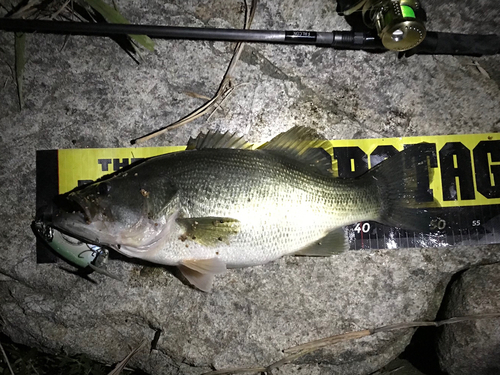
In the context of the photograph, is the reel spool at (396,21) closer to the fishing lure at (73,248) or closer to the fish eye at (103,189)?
the fish eye at (103,189)

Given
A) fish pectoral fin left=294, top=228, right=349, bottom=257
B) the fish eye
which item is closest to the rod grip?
fish pectoral fin left=294, top=228, right=349, bottom=257

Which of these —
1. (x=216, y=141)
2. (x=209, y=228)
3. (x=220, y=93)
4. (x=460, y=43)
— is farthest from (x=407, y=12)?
(x=209, y=228)

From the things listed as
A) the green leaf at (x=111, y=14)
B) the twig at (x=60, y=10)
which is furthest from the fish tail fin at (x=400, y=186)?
the twig at (x=60, y=10)

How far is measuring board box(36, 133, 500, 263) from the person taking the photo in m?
2.26

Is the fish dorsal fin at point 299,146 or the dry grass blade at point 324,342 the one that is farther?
the dry grass blade at point 324,342

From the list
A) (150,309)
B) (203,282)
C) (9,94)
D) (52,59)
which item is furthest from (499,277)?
(9,94)

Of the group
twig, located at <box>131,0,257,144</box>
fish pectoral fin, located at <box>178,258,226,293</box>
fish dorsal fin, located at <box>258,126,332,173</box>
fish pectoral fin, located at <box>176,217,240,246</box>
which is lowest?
fish pectoral fin, located at <box>178,258,226,293</box>

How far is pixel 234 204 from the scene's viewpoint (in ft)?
6.19

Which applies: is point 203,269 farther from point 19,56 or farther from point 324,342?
point 19,56

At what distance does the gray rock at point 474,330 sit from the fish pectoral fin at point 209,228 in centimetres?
149

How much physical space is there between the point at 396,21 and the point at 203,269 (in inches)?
69.5

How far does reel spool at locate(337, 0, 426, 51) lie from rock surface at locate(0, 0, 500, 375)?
0.85 feet

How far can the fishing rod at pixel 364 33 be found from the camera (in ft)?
6.63

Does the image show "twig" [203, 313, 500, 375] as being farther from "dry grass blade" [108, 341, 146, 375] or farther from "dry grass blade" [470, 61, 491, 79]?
"dry grass blade" [470, 61, 491, 79]
